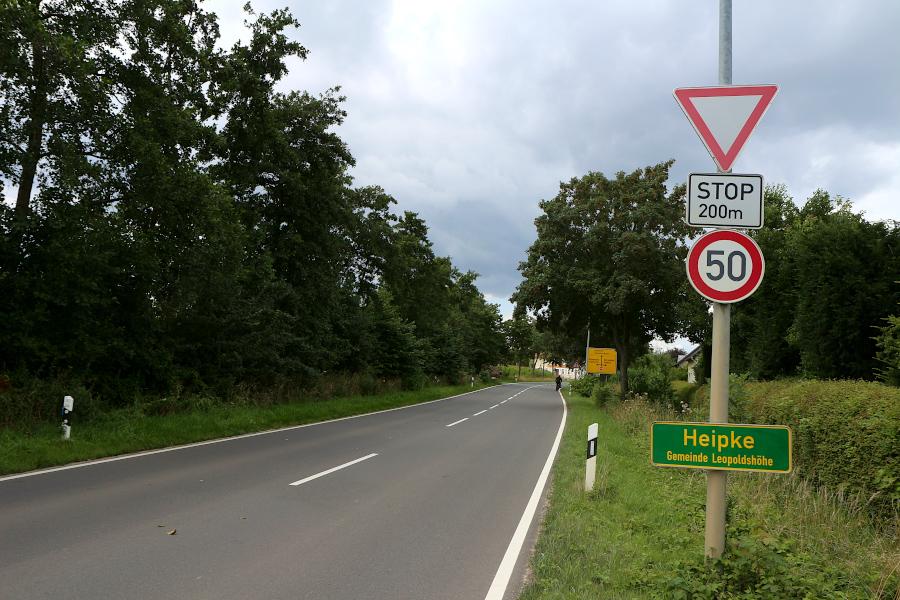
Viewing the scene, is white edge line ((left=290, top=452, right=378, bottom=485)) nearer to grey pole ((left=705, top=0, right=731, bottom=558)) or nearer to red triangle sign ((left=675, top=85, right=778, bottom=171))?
grey pole ((left=705, top=0, right=731, bottom=558))

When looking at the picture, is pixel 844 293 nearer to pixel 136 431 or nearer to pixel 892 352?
pixel 892 352

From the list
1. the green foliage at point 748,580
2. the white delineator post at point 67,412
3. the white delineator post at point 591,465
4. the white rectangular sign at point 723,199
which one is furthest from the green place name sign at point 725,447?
the white delineator post at point 67,412

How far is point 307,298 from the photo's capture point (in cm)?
2298

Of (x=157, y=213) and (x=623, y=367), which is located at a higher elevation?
(x=157, y=213)

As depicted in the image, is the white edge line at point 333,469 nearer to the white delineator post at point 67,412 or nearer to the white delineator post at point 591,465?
the white delineator post at point 591,465

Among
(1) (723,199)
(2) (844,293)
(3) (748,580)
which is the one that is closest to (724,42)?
(1) (723,199)

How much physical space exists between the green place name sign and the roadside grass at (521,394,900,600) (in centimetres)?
73

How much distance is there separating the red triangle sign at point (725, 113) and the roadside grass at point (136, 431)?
10.2 meters

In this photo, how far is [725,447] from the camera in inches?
155

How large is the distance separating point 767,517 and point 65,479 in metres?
9.19

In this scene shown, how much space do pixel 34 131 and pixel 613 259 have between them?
2279 cm

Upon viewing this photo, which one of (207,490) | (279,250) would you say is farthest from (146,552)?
(279,250)

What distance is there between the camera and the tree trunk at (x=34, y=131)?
12.3 metres

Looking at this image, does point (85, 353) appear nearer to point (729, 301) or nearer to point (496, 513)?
point (496, 513)
